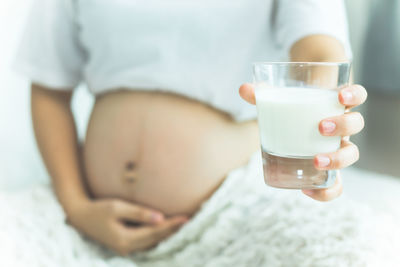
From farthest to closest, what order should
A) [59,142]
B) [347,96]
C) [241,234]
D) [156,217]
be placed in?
[59,142]
[156,217]
[241,234]
[347,96]

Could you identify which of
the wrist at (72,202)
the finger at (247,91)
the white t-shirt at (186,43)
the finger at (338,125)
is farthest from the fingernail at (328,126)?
the wrist at (72,202)

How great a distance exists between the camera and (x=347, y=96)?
428 mm

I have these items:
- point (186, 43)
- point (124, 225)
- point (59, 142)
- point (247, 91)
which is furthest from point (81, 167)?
point (247, 91)

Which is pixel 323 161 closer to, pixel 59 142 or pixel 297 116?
pixel 297 116

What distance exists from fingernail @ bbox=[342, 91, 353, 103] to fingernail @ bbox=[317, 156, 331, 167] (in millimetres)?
65

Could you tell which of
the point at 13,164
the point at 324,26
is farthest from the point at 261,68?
the point at 13,164

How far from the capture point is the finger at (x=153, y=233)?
0.75m

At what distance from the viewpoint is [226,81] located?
79 centimetres

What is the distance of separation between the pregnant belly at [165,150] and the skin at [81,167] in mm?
33

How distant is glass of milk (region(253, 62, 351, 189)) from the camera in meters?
0.43

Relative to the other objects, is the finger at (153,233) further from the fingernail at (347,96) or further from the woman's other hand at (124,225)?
the fingernail at (347,96)

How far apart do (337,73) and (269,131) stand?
10cm

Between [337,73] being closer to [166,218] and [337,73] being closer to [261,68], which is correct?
[261,68]

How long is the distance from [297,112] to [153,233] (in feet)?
1.39
